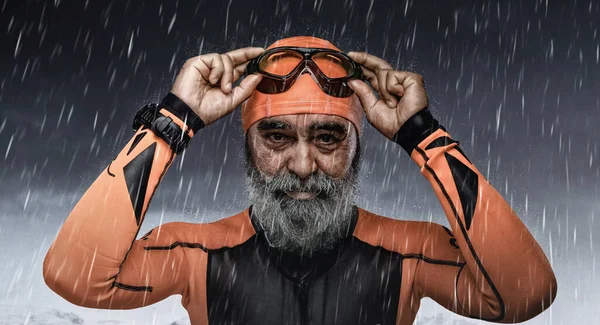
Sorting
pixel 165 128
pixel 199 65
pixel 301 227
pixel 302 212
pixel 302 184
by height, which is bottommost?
pixel 301 227

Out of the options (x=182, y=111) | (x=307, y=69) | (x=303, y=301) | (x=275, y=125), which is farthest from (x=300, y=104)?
(x=303, y=301)

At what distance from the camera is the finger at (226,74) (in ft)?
12.3

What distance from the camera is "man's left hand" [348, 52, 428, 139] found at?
3.61 meters

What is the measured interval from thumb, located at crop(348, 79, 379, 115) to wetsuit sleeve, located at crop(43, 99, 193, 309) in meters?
1.27

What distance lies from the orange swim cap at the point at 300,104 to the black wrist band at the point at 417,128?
70 centimetres

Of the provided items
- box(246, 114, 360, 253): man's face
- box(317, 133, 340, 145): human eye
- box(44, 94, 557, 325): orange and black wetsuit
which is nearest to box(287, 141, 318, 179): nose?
box(246, 114, 360, 253): man's face

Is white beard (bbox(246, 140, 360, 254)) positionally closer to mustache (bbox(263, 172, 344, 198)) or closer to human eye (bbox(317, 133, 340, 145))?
mustache (bbox(263, 172, 344, 198))

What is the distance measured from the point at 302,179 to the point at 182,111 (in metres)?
0.99

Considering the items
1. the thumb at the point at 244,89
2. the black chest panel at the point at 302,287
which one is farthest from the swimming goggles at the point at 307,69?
the black chest panel at the point at 302,287

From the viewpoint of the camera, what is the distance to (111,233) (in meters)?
3.26

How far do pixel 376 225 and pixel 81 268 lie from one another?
7.13 feet

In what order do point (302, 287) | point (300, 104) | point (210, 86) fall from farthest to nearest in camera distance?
point (300, 104), point (302, 287), point (210, 86)

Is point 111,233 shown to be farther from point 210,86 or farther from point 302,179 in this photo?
point 302,179

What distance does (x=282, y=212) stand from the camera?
13.3ft
